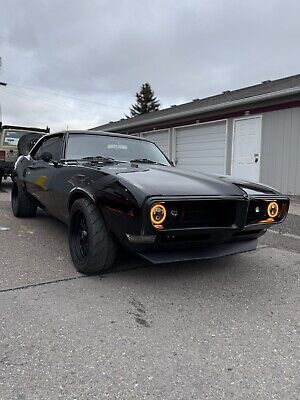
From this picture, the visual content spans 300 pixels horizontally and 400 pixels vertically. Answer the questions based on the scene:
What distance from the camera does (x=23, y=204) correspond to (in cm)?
638

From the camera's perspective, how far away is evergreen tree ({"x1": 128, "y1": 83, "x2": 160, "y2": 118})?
58.1 m

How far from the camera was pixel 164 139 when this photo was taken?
16.3m

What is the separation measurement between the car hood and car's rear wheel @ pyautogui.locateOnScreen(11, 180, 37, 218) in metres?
3.14

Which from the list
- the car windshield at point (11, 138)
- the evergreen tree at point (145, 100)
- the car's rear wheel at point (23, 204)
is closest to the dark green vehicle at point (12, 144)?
the car windshield at point (11, 138)

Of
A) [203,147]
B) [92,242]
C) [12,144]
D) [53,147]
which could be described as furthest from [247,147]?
[92,242]

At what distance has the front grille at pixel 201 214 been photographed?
2.97 meters

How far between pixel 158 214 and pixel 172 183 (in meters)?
0.40

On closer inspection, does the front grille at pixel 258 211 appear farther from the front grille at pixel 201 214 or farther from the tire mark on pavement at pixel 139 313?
the tire mark on pavement at pixel 139 313

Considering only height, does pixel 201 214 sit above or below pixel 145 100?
below

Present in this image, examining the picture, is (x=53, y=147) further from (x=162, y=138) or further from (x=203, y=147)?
(x=162, y=138)

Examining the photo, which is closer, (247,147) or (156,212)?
(156,212)

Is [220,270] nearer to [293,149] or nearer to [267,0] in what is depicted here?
[293,149]

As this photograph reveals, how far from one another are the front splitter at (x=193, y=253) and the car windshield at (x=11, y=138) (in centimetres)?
927

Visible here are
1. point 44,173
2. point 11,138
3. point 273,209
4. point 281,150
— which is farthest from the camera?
point 11,138
